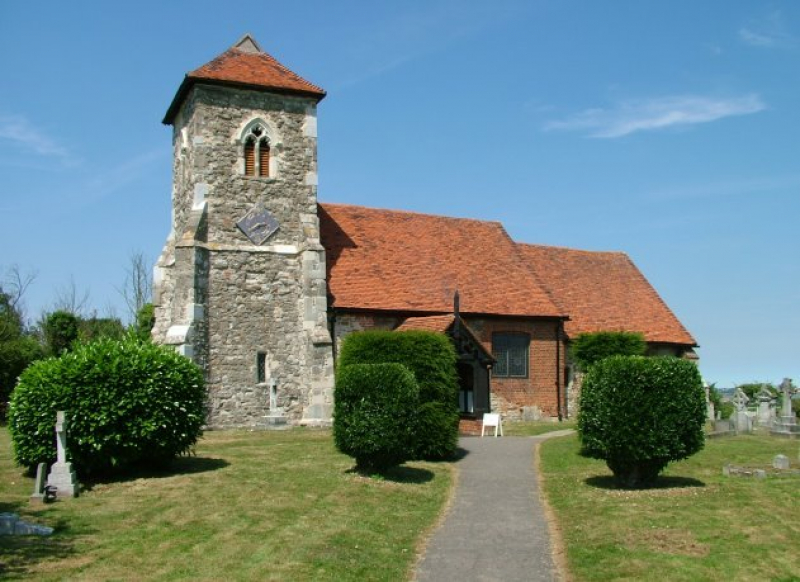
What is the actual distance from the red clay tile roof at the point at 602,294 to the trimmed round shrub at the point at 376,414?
1639 cm

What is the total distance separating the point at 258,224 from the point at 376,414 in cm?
1185

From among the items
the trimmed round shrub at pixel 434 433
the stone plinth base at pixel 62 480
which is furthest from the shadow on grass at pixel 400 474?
the stone plinth base at pixel 62 480

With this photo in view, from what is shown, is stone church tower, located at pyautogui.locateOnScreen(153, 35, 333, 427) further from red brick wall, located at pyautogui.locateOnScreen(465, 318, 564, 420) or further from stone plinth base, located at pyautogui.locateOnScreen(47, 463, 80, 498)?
stone plinth base, located at pyautogui.locateOnScreen(47, 463, 80, 498)

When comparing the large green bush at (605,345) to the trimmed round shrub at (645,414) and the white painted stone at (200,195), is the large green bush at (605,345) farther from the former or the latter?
the white painted stone at (200,195)

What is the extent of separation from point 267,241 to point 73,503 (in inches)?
523

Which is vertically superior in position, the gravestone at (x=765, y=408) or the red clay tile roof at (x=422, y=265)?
the red clay tile roof at (x=422, y=265)

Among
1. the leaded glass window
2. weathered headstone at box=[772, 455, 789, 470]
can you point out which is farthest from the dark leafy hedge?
weathered headstone at box=[772, 455, 789, 470]

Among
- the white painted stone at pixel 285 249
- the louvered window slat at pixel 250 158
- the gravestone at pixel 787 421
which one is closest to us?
the gravestone at pixel 787 421

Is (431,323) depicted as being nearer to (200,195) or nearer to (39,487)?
(200,195)

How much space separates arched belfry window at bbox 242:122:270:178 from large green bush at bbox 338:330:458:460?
334 inches

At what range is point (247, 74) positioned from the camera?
26516 mm

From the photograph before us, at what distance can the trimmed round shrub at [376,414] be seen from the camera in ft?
52.0

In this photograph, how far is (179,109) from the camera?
28016 millimetres

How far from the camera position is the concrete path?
36.0 feet
